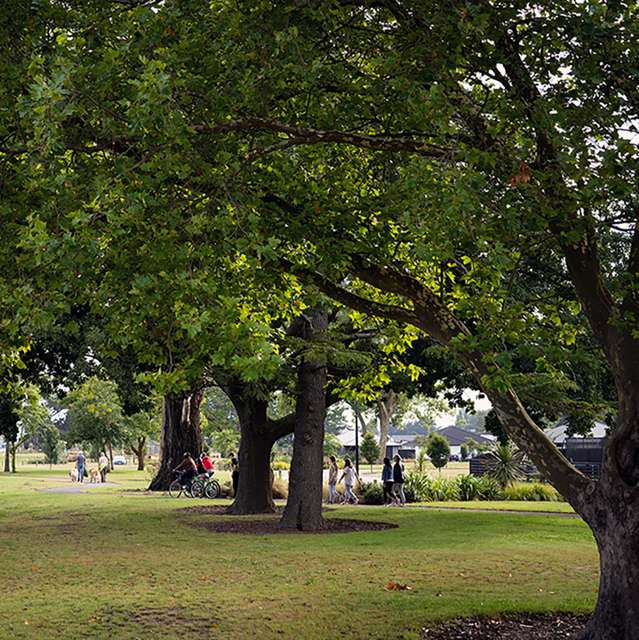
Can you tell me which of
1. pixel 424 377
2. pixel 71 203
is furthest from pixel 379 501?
pixel 71 203

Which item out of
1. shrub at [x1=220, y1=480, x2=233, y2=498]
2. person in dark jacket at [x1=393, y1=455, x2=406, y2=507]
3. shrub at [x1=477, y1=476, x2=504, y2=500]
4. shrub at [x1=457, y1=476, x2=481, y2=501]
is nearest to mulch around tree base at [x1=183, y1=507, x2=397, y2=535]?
person in dark jacket at [x1=393, y1=455, x2=406, y2=507]

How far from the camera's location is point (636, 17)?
8555 millimetres

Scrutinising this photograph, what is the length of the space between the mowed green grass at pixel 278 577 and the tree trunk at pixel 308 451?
1.48 metres

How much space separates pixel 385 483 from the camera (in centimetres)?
3103

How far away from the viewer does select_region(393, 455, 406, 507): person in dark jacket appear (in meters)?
30.4

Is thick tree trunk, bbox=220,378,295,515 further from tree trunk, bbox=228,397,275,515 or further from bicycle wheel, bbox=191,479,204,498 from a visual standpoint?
bicycle wheel, bbox=191,479,204,498

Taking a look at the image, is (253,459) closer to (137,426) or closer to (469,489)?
(469,489)

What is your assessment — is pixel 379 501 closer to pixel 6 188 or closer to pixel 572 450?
pixel 572 450

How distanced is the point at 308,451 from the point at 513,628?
→ 38.6ft

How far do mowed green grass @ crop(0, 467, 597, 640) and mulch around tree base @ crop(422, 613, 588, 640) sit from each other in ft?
0.85

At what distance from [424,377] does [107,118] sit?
1680 centimetres

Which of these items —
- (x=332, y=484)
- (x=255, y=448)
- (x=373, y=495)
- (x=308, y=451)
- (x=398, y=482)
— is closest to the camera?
(x=308, y=451)

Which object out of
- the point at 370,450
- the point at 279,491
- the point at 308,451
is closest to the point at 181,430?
the point at 279,491

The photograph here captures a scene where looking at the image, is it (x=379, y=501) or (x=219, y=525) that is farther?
(x=379, y=501)
